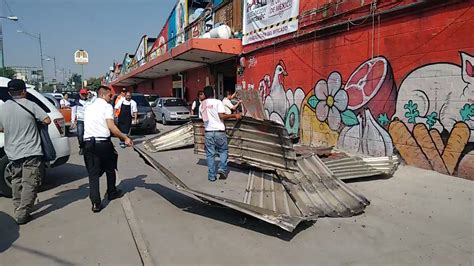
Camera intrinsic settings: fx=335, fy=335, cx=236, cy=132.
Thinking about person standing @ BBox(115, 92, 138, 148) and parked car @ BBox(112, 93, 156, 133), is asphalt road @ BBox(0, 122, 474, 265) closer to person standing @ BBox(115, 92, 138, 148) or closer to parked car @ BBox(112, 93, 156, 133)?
person standing @ BBox(115, 92, 138, 148)

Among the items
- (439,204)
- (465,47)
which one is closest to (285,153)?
(439,204)

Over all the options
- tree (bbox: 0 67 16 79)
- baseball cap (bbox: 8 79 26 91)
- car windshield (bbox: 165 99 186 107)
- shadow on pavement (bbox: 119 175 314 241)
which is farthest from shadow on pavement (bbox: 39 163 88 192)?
tree (bbox: 0 67 16 79)

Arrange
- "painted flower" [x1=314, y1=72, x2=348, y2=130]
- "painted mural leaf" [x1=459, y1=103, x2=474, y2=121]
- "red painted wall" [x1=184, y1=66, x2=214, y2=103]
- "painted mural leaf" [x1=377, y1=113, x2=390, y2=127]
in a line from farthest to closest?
"red painted wall" [x1=184, y1=66, x2=214, y2=103]
"painted flower" [x1=314, y1=72, x2=348, y2=130]
"painted mural leaf" [x1=377, y1=113, x2=390, y2=127]
"painted mural leaf" [x1=459, y1=103, x2=474, y2=121]

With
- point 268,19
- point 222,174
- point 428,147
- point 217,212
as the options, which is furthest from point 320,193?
point 268,19

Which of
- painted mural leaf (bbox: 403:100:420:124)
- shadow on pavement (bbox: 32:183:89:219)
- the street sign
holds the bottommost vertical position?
shadow on pavement (bbox: 32:183:89:219)

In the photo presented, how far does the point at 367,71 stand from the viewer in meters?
8.20

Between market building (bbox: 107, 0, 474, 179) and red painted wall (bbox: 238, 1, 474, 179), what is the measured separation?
19 mm

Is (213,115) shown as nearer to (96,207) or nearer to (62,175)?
(96,207)

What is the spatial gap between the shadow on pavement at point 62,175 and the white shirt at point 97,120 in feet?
6.77

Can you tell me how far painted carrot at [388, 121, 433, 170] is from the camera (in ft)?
22.7

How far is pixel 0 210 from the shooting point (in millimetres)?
4961

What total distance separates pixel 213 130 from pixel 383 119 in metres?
4.12

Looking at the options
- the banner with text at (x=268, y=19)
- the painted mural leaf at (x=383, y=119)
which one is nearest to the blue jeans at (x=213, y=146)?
the painted mural leaf at (x=383, y=119)

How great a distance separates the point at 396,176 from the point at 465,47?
8.76 ft
